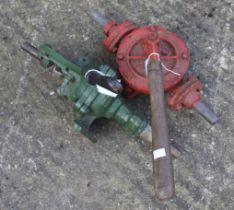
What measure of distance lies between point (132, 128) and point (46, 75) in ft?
1.24

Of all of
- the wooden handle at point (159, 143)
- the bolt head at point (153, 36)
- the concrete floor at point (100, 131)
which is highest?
the bolt head at point (153, 36)

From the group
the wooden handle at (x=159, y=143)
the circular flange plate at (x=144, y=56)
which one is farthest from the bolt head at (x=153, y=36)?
the wooden handle at (x=159, y=143)

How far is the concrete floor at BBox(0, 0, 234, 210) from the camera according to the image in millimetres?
1752

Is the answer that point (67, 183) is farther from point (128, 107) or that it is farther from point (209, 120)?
point (209, 120)

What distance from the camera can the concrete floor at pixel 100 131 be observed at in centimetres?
175

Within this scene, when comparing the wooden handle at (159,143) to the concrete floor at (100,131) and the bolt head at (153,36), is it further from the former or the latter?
the concrete floor at (100,131)

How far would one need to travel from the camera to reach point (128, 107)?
5.52 feet

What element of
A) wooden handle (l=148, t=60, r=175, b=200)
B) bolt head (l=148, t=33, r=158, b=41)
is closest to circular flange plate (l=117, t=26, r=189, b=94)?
bolt head (l=148, t=33, r=158, b=41)

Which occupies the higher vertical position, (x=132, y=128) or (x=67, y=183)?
(x=132, y=128)

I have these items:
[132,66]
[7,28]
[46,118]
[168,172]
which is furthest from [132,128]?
[7,28]

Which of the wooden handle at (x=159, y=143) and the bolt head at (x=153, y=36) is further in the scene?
the bolt head at (x=153, y=36)

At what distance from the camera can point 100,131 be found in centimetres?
179

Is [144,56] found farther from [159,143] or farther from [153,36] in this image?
[159,143]

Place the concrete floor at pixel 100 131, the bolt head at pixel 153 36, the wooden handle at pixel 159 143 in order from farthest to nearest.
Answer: the concrete floor at pixel 100 131 < the bolt head at pixel 153 36 < the wooden handle at pixel 159 143
